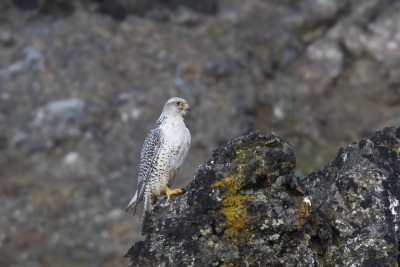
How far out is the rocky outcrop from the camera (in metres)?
5.05

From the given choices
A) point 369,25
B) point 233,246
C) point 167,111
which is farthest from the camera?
point 369,25

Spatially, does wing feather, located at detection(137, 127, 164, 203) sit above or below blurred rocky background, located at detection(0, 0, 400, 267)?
below

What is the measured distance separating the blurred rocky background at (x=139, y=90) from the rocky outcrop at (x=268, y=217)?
806 cm

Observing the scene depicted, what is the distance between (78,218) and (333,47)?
8.22 m

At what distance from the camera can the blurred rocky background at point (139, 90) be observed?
1380cm

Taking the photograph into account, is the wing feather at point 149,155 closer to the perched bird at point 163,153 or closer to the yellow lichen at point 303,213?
the perched bird at point 163,153

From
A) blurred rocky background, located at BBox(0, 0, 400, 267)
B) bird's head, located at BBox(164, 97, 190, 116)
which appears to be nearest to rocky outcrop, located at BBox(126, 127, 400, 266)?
bird's head, located at BBox(164, 97, 190, 116)

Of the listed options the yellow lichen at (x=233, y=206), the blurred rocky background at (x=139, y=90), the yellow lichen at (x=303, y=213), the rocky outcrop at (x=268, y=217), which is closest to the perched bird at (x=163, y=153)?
the rocky outcrop at (x=268, y=217)

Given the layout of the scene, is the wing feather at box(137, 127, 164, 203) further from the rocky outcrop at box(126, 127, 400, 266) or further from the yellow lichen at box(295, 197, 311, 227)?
the yellow lichen at box(295, 197, 311, 227)

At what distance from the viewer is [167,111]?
7781 mm

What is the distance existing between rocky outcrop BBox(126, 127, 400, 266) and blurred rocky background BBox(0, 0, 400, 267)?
806 centimetres

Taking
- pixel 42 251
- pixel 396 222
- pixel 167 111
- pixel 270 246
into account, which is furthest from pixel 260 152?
pixel 42 251

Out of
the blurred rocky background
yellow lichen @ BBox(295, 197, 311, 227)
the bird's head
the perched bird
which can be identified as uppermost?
the blurred rocky background

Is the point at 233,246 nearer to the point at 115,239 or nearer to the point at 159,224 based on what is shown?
the point at 159,224
